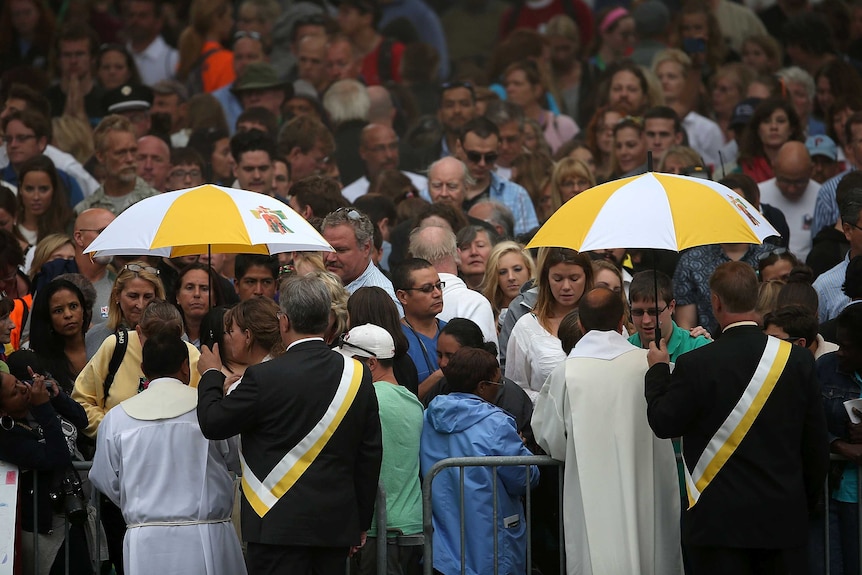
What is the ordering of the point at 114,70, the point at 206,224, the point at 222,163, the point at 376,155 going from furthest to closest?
1. the point at 114,70
2. the point at 376,155
3. the point at 222,163
4. the point at 206,224


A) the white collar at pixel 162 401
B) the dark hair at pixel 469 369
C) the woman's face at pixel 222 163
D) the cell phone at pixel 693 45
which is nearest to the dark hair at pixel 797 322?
the dark hair at pixel 469 369

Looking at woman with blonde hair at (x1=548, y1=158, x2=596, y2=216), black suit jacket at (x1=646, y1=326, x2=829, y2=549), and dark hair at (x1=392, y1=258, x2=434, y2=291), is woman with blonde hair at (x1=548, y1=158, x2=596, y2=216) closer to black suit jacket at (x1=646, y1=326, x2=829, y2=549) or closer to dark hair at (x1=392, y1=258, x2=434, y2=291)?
dark hair at (x1=392, y1=258, x2=434, y2=291)

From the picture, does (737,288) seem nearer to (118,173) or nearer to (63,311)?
(63,311)

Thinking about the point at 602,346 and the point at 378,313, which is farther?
the point at 378,313

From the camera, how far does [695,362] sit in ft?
→ 24.0

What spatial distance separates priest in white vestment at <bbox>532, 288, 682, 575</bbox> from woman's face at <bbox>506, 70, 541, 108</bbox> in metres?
8.03

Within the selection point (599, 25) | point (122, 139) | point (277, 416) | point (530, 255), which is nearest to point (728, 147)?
point (599, 25)

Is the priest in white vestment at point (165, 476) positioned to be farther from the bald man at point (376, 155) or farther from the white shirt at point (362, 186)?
the bald man at point (376, 155)

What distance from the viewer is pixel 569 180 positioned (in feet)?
40.1

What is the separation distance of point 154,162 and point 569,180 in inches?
141

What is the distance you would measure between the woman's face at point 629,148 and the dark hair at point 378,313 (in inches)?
202

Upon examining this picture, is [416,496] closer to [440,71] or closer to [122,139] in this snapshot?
[122,139]

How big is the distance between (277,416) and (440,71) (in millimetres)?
11000

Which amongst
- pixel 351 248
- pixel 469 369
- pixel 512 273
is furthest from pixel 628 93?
pixel 469 369
